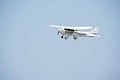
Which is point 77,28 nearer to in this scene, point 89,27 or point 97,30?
point 89,27

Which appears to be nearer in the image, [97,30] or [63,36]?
[63,36]

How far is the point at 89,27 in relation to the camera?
54.0ft

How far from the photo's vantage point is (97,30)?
1778 cm

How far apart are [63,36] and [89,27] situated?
160cm

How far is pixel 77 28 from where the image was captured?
16.4 meters

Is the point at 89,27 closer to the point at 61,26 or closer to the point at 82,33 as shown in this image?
the point at 82,33

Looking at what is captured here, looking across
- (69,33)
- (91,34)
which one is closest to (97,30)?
(91,34)

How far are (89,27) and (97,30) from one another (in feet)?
4.84

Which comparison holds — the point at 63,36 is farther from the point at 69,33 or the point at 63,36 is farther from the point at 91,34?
the point at 91,34

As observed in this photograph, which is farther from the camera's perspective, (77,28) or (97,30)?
(97,30)

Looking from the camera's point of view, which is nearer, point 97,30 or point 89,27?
point 89,27

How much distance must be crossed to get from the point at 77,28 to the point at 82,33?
540 mm

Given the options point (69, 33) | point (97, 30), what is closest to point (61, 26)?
point (69, 33)

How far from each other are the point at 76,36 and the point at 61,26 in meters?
1.27
